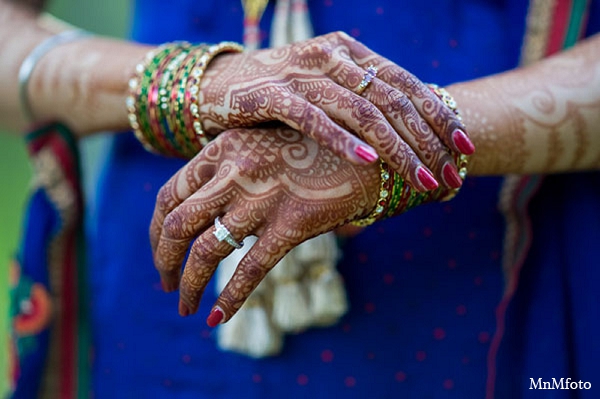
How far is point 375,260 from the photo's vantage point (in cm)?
78

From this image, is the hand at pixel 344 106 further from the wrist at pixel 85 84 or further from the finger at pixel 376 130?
the wrist at pixel 85 84

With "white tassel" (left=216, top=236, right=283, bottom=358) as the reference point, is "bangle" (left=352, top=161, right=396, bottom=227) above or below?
above

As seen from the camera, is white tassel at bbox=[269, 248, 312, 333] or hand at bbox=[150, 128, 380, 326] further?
white tassel at bbox=[269, 248, 312, 333]

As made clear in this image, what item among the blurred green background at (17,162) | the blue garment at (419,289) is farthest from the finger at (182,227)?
the blurred green background at (17,162)

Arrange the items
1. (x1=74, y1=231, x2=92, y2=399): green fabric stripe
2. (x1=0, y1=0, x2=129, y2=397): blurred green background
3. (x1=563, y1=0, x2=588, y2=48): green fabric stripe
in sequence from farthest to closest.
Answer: (x1=0, y1=0, x2=129, y2=397): blurred green background → (x1=74, y1=231, x2=92, y2=399): green fabric stripe → (x1=563, y1=0, x2=588, y2=48): green fabric stripe

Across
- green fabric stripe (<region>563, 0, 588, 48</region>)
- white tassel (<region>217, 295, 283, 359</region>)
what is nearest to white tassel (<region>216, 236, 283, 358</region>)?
white tassel (<region>217, 295, 283, 359</region>)

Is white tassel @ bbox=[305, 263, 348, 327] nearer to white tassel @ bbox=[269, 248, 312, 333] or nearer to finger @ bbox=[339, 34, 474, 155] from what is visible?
white tassel @ bbox=[269, 248, 312, 333]

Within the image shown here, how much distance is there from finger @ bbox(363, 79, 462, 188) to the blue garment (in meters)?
0.22

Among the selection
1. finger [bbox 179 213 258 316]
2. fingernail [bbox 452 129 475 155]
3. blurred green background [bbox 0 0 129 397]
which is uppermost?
fingernail [bbox 452 129 475 155]

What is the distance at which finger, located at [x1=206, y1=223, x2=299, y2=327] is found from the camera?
54cm

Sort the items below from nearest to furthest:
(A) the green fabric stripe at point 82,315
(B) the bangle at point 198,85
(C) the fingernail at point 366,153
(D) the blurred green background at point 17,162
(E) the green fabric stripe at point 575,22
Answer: (C) the fingernail at point 366,153 < (B) the bangle at point 198,85 < (E) the green fabric stripe at point 575,22 < (A) the green fabric stripe at point 82,315 < (D) the blurred green background at point 17,162

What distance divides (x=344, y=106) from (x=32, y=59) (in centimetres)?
48

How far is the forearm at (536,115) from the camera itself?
0.65 meters

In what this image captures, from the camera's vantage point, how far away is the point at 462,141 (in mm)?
562
